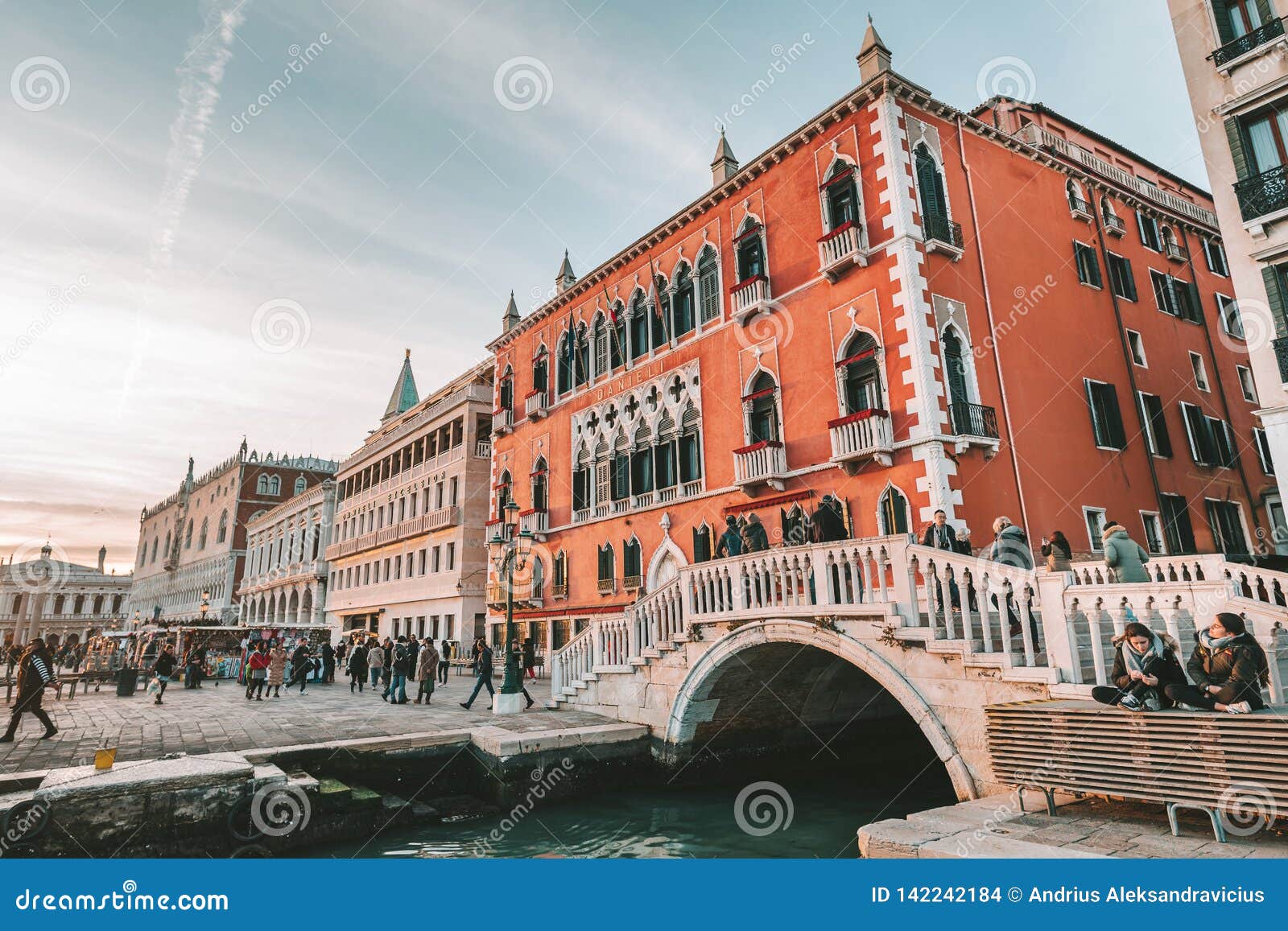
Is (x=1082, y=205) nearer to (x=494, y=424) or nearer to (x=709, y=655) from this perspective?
(x=709, y=655)

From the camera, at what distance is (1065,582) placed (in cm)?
658

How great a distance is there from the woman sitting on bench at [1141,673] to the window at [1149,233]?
752 inches

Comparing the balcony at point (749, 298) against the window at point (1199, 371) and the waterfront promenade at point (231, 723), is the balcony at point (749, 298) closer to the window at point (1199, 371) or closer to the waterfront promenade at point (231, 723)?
the waterfront promenade at point (231, 723)

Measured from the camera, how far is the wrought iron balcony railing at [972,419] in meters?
13.5

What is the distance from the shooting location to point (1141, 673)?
5.47 meters

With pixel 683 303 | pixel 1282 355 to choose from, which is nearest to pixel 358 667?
pixel 683 303

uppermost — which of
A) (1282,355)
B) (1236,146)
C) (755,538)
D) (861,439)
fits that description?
(1236,146)

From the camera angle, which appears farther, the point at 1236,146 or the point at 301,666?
the point at 301,666

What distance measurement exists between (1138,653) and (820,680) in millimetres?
7391

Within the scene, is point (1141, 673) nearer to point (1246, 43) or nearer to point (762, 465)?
point (762, 465)

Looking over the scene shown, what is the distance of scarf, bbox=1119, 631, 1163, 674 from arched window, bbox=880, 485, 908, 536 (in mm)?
7408

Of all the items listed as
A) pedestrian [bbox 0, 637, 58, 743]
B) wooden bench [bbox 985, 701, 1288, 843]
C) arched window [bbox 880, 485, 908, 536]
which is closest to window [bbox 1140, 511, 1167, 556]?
arched window [bbox 880, 485, 908, 536]

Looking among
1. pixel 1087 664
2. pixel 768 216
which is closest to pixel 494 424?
pixel 768 216

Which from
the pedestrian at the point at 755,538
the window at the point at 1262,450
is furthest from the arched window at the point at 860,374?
the window at the point at 1262,450
